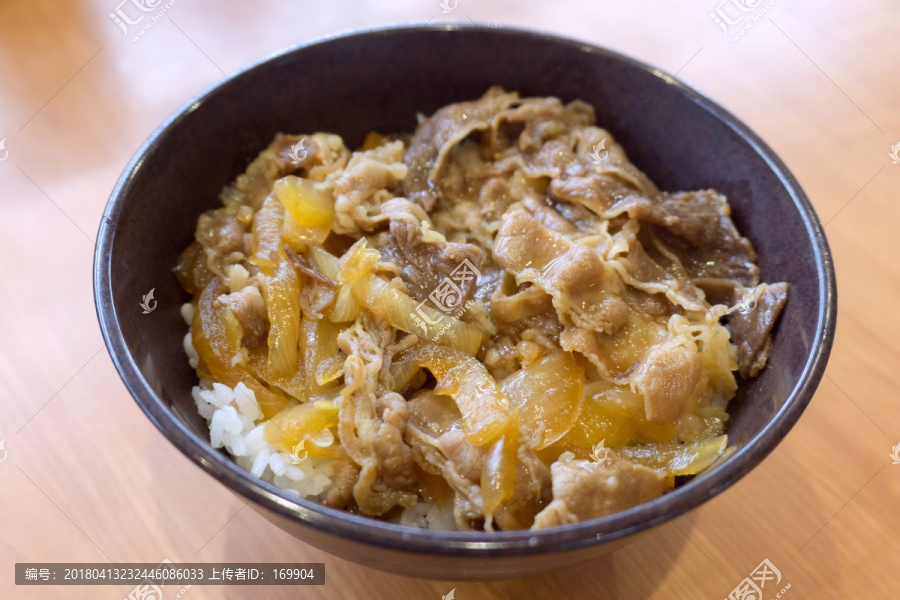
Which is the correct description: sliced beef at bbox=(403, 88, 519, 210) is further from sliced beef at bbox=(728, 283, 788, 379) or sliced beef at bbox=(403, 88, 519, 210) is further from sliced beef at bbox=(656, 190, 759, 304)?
sliced beef at bbox=(728, 283, 788, 379)

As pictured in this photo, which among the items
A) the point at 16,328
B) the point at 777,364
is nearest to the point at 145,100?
the point at 16,328

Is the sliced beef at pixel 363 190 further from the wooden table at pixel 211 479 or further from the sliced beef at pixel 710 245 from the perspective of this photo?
the wooden table at pixel 211 479

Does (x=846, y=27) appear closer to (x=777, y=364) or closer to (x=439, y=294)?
(x=777, y=364)

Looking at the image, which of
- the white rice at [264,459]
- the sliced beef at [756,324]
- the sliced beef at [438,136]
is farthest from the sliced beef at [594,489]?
the sliced beef at [438,136]

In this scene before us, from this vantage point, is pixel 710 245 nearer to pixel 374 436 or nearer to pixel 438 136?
pixel 438 136

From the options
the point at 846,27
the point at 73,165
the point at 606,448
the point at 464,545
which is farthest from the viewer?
the point at 846,27

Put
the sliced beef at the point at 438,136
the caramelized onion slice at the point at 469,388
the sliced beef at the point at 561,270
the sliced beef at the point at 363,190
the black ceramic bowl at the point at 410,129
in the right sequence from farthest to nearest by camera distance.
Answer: the sliced beef at the point at 438,136, the sliced beef at the point at 363,190, the sliced beef at the point at 561,270, the caramelized onion slice at the point at 469,388, the black ceramic bowl at the point at 410,129

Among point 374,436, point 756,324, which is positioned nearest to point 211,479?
point 374,436
